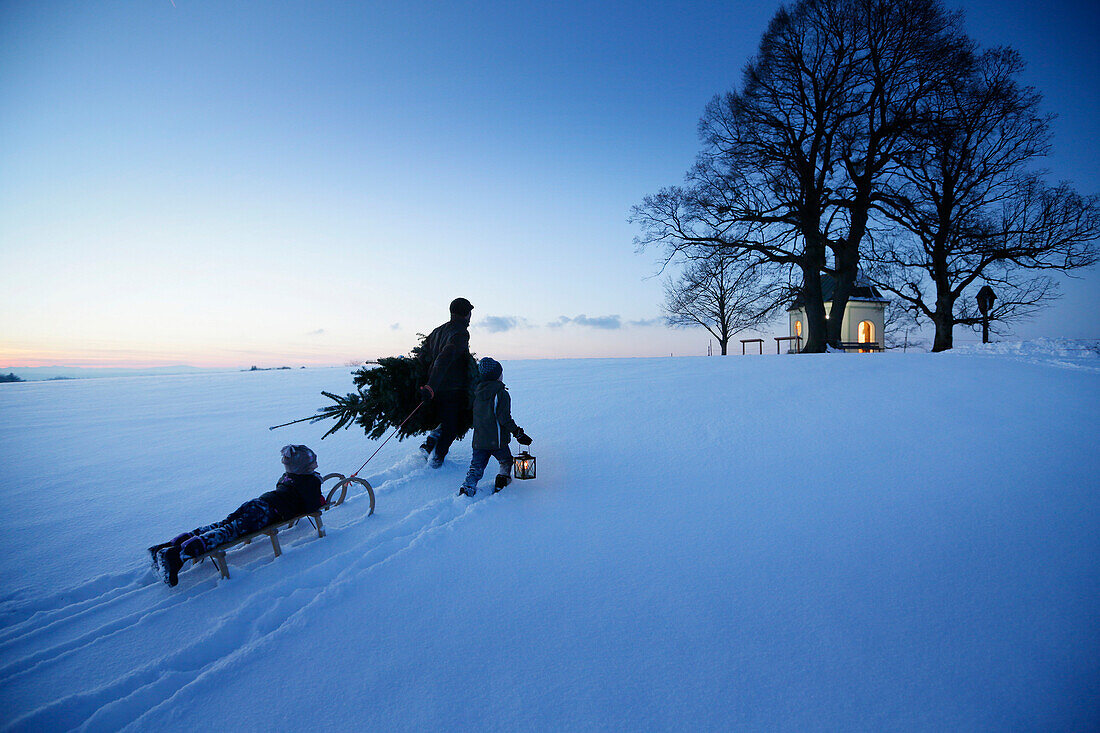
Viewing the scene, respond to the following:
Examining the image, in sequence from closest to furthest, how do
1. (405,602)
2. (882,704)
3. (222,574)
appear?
1. (882,704)
2. (405,602)
3. (222,574)

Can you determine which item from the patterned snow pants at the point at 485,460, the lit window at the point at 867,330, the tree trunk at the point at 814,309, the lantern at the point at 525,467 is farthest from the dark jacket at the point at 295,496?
the lit window at the point at 867,330

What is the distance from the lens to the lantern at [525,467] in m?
4.84

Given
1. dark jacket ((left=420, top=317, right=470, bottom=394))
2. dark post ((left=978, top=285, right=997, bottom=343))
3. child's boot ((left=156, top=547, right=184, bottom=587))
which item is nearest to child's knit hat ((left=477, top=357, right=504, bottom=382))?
dark jacket ((left=420, top=317, right=470, bottom=394))

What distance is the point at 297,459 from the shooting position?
3916mm

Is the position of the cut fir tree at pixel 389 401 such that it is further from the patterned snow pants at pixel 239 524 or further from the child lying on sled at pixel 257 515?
the patterned snow pants at pixel 239 524

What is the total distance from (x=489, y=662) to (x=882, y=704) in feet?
5.84

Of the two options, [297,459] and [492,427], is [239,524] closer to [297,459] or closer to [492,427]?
[297,459]

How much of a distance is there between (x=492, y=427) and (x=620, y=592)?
8.25ft

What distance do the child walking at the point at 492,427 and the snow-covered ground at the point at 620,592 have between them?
38cm

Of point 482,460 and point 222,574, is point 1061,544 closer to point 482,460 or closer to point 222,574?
point 482,460

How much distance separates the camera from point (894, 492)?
154 inches

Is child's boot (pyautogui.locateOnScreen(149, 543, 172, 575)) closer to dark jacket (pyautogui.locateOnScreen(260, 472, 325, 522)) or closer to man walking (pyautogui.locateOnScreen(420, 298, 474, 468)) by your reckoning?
dark jacket (pyautogui.locateOnScreen(260, 472, 325, 522))

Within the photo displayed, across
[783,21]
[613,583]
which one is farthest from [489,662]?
[783,21]

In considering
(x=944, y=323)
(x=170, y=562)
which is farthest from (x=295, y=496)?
(x=944, y=323)
